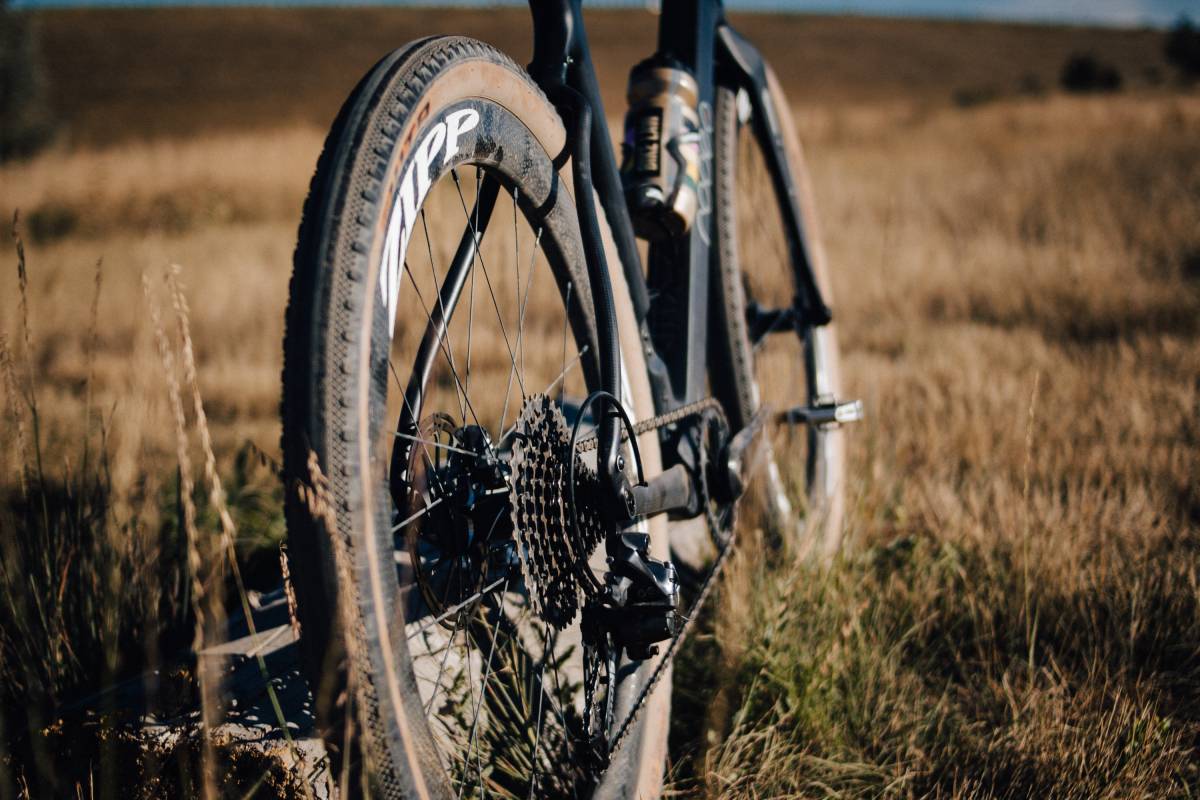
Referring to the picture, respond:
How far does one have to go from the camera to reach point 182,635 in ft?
6.75

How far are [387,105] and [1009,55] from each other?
5748 cm

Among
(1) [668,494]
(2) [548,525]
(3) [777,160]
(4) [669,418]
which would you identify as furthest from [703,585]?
(3) [777,160]

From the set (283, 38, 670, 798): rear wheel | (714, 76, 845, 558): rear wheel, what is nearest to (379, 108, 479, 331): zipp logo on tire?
(283, 38, 670, 798): rear wheel

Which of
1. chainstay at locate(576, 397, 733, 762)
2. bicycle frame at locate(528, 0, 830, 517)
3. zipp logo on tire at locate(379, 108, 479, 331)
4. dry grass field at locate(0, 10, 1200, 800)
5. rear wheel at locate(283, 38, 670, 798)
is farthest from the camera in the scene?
dry grass field at locate(0, 10, 1200, 800)

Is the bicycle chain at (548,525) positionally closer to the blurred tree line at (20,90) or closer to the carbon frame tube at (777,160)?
the carbon frame tube at (777,160)

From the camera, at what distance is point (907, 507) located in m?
2.77

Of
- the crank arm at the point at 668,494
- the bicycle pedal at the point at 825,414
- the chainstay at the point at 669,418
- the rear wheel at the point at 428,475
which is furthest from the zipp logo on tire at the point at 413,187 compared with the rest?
the bicycle pedal at the point at 825,414

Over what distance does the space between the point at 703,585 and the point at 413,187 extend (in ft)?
3.46

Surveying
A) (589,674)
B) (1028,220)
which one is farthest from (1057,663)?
(1028,220)

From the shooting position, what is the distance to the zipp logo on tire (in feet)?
3.52

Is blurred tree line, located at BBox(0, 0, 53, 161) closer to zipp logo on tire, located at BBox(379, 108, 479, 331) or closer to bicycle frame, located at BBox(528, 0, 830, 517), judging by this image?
bicycle frame, located at BBox(528, 0, 830, 517)

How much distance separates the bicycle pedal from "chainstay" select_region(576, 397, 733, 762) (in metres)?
0.64

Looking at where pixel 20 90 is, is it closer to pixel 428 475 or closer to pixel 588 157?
pixel 588 157

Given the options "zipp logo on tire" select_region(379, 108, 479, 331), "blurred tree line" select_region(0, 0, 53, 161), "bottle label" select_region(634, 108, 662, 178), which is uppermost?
"blurred tree line" select_region(0, 0, 53, 161)
